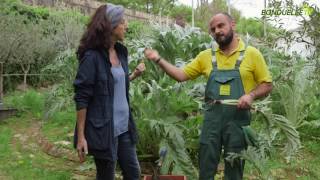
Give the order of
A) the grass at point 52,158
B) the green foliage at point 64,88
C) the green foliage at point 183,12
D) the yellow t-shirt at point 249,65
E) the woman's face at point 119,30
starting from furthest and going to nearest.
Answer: the green foliage at point 183,12, the green foliage at point 64,88, the grass at point 52,158, the yellow t-shirt at point 249,65, the woman's face at point 119,30

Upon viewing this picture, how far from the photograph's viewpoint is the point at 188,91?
5340 millimetres

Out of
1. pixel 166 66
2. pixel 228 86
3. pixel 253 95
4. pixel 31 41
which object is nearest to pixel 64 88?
pixel 166 66

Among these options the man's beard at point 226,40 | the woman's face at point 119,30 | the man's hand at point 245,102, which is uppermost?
the woman's face at point 119,30

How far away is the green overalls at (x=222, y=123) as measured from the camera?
12.3 ft

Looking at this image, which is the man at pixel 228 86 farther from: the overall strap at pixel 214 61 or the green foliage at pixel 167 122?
the green foliage at pixel 167 122

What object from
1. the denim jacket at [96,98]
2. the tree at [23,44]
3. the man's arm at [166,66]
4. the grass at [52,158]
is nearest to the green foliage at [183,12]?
the tree at [23,44]

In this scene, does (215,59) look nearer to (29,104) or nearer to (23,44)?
(29,104)

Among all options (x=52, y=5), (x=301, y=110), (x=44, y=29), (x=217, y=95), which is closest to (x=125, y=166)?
(x=217, y=95)

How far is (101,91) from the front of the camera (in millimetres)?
3508

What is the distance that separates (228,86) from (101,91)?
96 centimetres

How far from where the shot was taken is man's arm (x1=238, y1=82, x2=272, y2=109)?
11.9 feet

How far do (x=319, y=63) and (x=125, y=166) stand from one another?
1.63 m

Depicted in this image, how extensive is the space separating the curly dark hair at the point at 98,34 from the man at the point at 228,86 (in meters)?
0.82

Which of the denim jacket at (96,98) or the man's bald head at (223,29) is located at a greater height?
the man's bald head at (223,29)
